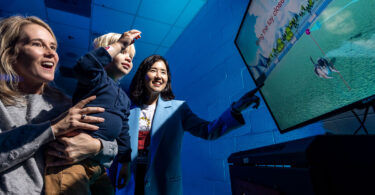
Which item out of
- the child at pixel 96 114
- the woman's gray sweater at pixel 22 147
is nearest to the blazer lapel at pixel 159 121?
the child at pixel 96 114

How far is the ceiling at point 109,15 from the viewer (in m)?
2.59

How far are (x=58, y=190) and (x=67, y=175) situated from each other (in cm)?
6

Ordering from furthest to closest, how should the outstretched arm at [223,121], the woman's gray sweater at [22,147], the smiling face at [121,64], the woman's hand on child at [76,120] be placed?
1. the smiling face at [121,64]
2. the outstretched arm at [223,121]
3. the woman's hand on child at [76,120]
4. the woman's gray sweater at [22,147]

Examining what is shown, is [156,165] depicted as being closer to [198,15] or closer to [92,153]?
[92,153]

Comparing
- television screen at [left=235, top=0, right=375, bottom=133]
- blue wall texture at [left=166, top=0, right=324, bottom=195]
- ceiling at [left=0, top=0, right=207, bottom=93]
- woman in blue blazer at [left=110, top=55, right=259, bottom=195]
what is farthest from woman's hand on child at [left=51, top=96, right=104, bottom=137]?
ceiling at [left=0, top=0, right=207, bottom=93]

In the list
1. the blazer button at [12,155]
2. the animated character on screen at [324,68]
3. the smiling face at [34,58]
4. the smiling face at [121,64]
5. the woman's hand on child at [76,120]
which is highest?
the smiling face at [121,64]

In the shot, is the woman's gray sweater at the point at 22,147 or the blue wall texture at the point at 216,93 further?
the blue wall texture at the point at 216,93

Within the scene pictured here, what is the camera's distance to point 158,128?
142cm

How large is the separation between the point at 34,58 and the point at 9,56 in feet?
0.41

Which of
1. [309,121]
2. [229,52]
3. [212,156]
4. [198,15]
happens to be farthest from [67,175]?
[198,15]

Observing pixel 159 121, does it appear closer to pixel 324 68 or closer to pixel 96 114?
pixel 96 114

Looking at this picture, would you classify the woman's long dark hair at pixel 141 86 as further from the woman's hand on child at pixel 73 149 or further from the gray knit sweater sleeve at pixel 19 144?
the gray knit sweater sleeve at pixel 19 144

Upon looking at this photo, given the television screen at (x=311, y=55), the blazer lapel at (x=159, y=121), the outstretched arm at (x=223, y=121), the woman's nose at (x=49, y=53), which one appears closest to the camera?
the television screen at (x=311, y=55)

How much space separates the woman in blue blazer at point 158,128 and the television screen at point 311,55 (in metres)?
0.19
